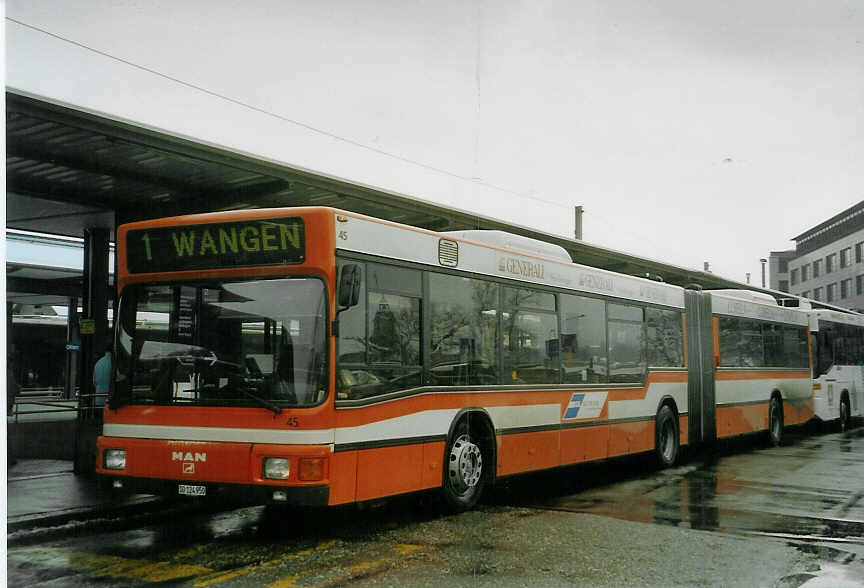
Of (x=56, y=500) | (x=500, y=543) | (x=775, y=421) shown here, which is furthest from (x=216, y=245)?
(x=775, y=421)

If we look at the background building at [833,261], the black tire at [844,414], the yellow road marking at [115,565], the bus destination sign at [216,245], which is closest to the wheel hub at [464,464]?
the bus destination sign at [216,245]

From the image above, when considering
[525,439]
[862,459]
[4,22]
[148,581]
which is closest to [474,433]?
[525,439]

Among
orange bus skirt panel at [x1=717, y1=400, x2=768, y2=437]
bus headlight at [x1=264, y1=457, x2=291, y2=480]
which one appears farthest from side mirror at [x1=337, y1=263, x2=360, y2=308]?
orange bus skirt panel at [x1=717, y1=400, x2=768, y2=437]

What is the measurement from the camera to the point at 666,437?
14.5 metres

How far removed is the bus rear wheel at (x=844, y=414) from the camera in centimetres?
2250

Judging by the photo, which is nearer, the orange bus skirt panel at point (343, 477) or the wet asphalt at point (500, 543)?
the wet asphalt at point (500, 543)

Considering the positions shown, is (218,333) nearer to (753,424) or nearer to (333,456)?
(333,456)

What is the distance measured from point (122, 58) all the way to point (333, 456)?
4.70 m

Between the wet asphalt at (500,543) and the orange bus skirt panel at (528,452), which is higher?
the orange bus skirt panel at (528,452)

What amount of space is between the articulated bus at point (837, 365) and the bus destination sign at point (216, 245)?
16260 millimetres

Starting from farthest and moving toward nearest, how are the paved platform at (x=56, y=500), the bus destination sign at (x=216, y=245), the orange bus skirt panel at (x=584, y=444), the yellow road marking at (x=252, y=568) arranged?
the orange bus skirt panel at (x=584, y=444) < the paved platform at (x=56, y=500) < the bus destination sign at (x=216, y=245) < the yellow road marking at (x=252, y=568)

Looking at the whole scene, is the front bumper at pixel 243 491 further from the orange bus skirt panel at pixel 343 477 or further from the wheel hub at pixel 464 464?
the wheel hub at pixel 464 464

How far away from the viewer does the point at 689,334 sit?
15.5 meters

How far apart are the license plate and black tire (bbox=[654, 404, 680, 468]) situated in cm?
830
